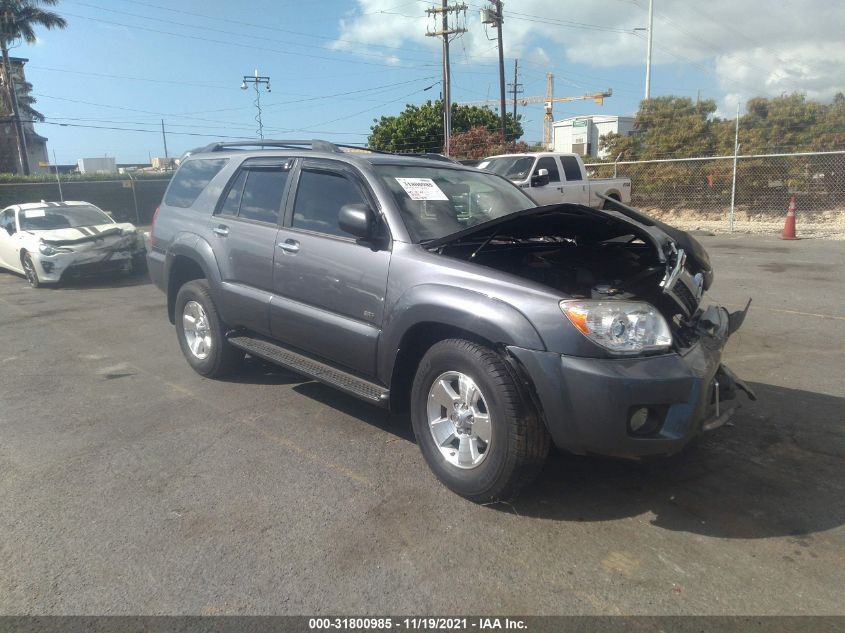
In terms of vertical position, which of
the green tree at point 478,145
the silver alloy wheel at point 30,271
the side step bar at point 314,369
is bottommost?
the silver alloy wheel at point 30,271

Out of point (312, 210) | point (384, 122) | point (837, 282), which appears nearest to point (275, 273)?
point (312, 210)

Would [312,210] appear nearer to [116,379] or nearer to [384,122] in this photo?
[116,379]

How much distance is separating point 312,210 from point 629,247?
7.34 feet

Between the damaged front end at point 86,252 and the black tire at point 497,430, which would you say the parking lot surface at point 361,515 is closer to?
the black tire at point 497,430

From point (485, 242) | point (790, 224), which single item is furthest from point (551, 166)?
point (485, 242)

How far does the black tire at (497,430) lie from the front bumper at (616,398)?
10cm

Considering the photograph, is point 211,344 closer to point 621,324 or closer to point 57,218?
point 621,324

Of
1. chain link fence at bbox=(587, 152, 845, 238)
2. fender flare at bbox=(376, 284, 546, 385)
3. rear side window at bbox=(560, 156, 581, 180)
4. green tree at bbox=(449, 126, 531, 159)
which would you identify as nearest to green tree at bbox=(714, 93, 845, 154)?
chain link fence at bbox=(587, 152, 845, 238)

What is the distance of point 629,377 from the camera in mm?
2973

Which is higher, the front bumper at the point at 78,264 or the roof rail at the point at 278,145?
the roof rail at the point at 278,145

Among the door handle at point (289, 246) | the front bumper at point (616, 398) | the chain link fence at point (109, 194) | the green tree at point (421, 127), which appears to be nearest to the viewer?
the front bumper at point (616, 398)

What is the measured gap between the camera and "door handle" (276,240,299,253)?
4461 millimetres

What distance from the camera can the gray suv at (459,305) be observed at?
3.06m

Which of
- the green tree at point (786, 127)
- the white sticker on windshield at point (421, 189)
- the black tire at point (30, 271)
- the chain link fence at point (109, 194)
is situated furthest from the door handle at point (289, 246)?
the chain link fence at point (109, 194)
